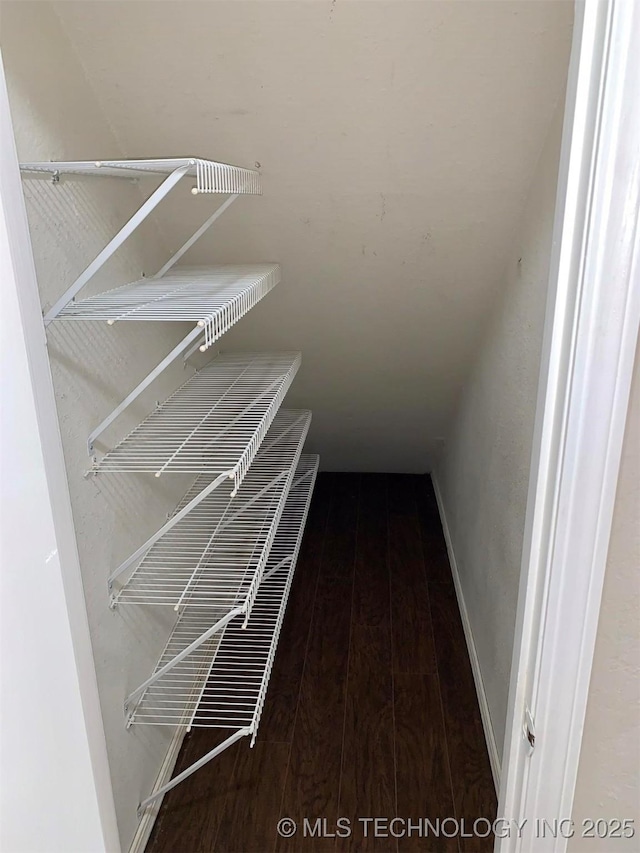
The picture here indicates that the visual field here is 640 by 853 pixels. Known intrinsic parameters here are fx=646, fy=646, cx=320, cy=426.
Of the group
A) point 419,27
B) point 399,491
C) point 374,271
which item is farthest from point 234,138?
point 399,491

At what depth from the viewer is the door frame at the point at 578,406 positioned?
619 mm

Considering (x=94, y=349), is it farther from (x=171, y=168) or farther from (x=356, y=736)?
(x=356, y=736)

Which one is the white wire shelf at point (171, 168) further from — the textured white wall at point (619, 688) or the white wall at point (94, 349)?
the textured white wall at point (619, 688)

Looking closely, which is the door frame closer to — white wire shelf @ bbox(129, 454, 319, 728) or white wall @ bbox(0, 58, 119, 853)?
white wall @ bbox(0, 58, 119, 853)

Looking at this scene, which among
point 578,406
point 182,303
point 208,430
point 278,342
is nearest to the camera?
point 578,406

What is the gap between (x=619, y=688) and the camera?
792mm

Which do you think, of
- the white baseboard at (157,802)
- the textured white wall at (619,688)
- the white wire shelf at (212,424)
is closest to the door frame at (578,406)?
the textured white wall at (619,688)

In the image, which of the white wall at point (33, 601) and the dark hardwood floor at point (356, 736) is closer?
the white wall at point (33, 601)

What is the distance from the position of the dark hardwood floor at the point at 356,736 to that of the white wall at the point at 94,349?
0.23 meters

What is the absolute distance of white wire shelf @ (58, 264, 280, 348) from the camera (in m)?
1.15

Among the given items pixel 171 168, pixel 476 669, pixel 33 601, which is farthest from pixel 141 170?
pixel 476 669

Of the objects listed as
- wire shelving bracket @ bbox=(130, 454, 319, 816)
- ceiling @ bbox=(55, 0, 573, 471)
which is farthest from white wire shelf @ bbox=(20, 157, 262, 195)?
wire shelving bracket @ bbox=(130, 454, 319, 816)

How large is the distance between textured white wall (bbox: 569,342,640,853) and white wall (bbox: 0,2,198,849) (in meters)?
0.71

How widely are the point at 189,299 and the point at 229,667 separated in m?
1.38
